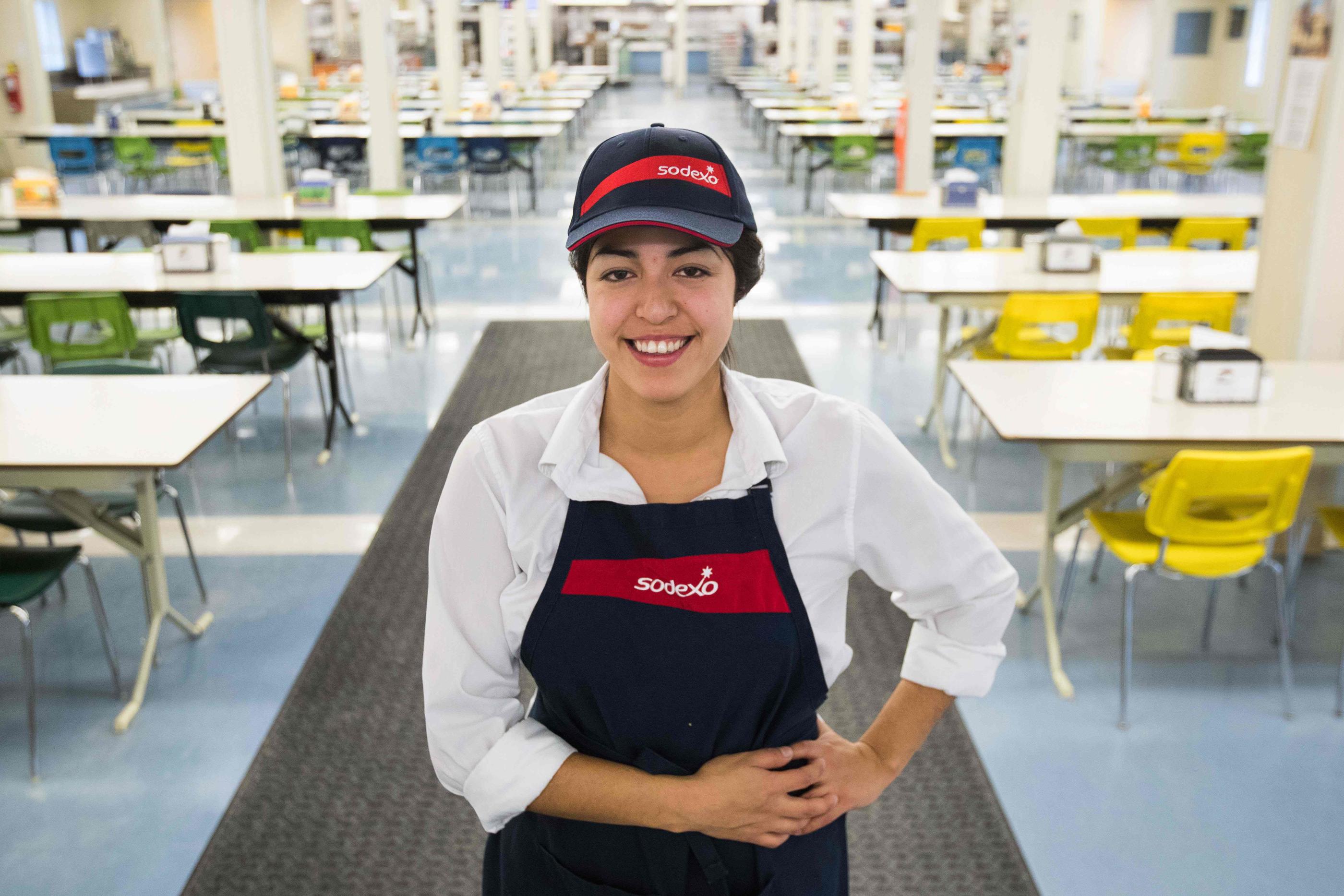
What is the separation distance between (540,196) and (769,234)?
3.29m

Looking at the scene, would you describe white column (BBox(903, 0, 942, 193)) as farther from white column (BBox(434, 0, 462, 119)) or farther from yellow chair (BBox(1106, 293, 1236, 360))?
white column (BBox(434, 0, 462, 119))

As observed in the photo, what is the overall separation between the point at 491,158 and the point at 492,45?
451 centimetres

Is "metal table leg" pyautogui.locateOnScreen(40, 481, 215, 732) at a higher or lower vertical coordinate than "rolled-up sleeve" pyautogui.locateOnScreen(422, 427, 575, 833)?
lower

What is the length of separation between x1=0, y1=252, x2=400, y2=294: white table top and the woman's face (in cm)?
396

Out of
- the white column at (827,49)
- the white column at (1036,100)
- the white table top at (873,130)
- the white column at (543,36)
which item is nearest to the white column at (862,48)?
the white column at (827,49)

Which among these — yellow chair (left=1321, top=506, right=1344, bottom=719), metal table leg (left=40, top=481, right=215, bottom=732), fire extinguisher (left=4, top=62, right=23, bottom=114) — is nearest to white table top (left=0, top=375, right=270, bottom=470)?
metal table leg (left=40, top=481, right=215, bottom=732)

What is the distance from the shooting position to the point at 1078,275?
16.9 feet

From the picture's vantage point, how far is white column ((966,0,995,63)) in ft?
79.5

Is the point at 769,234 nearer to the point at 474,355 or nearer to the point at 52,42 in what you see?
the point at 474,355

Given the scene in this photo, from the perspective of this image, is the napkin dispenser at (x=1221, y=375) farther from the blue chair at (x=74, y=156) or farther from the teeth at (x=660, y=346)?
the blue chair at (x=74, y=156)

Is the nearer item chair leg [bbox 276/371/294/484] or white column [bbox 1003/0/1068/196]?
chair leg [bbox 276/371/294/484]

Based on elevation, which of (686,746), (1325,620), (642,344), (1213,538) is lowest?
(1325,620)

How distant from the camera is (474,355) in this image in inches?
253

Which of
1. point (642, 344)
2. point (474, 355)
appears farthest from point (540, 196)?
point (642, 344)
